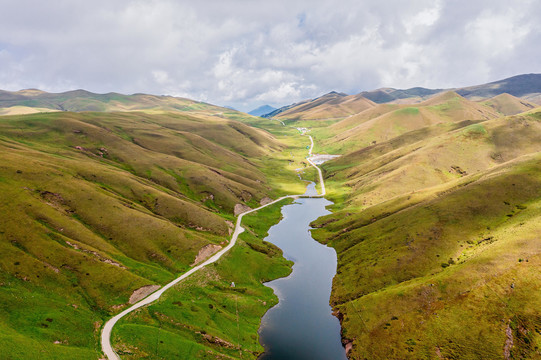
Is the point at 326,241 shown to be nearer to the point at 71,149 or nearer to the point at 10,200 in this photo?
the point at 10,200

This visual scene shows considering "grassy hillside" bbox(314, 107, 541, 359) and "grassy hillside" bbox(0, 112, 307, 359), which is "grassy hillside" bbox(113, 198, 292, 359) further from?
"grassy hillside" bbox(314, 107, 541, 359)

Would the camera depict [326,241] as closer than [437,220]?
No

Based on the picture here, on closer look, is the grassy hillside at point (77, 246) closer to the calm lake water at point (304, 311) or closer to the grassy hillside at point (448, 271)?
the calm lake water at point (304, 311)

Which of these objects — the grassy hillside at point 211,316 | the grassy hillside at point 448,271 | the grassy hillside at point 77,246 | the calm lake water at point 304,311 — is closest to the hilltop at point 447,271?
the grassy hillside at point 448,271

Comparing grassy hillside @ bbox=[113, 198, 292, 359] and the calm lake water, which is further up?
grassy hillside @ bbox=[113, 198, 292, 359]

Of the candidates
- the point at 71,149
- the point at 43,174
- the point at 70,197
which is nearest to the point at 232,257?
the point at 70,197

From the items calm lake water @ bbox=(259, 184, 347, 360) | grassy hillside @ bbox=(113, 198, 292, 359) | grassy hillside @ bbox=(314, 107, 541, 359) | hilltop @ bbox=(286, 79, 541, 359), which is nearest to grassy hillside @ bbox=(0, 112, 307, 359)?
grassy hillside @ bbox=(113, 198, 292, 359)

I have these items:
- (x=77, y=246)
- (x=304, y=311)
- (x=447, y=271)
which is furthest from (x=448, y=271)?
(x=77, y=246)
